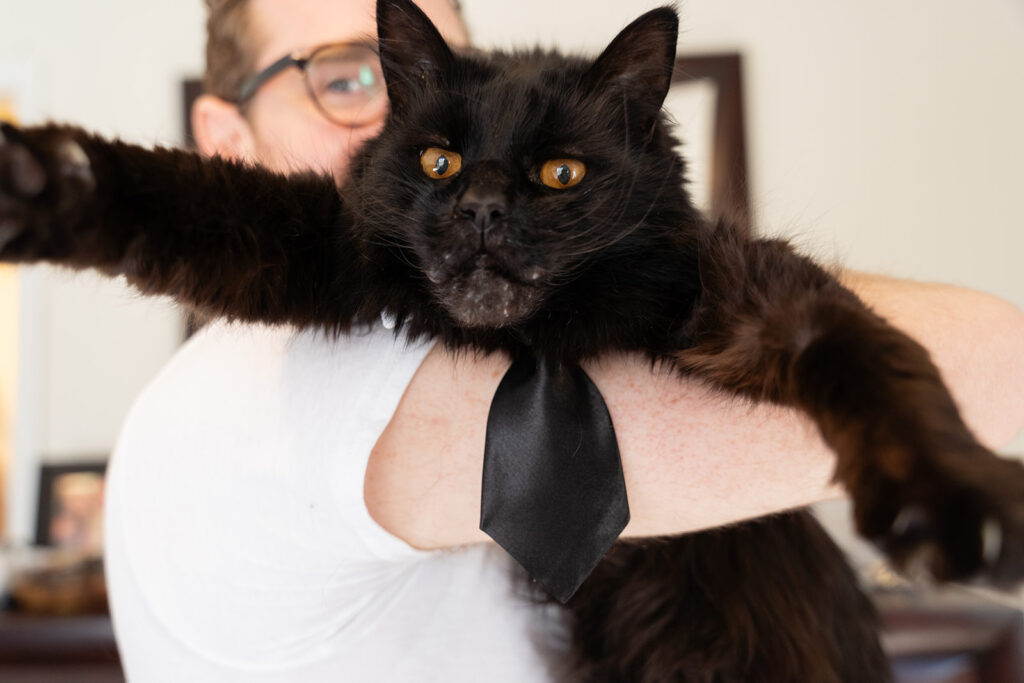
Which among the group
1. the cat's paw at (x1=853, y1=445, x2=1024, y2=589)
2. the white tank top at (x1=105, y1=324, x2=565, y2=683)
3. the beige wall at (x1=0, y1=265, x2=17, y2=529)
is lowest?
the beige wall at (x1=0, y1=265, x2=17, y2=529)

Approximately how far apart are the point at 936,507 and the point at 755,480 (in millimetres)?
254

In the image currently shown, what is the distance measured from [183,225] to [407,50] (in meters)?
0.38

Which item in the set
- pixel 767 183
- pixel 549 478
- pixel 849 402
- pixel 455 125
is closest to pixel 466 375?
pixel 549 478

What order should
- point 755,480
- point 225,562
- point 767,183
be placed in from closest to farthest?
point 755,480, point 225,562, point 767,183

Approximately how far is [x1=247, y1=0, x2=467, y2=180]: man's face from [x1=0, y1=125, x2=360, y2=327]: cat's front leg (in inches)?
20.0

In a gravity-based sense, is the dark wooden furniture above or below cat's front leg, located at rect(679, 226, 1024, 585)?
below

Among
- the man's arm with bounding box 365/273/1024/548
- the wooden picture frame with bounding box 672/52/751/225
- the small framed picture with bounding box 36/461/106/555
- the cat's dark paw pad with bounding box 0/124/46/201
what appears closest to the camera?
the cat's dark paw pad with bounding box 0/124/46/201

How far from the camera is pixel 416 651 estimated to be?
918 mm

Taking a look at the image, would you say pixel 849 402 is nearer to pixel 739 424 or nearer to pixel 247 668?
pixel 739 424

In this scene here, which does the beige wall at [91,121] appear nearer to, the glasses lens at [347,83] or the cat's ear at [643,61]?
the glasses lens at [347,83]

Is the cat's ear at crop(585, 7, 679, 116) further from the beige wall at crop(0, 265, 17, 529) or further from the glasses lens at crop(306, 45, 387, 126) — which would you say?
the beige wall at crop(0, 265, 17, 529)

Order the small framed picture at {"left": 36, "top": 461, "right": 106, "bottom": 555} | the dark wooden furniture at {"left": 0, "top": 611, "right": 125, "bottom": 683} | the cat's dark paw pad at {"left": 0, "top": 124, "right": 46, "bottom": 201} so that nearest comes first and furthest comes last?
1. the cat's dark paw pad at {"left": 0, "top": 124, "right": 46, "bottom": 201}
2. the dark wooden furniture at {"left": 0, "top": 611, "right": 125, "bottom": 683}
3. the small framed picture at {"left": 36, "top": 461, "right": 106, "bottom": 555}

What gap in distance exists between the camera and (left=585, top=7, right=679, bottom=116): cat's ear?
2.83 feet

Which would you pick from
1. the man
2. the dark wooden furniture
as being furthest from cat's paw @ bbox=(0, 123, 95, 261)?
the dark wooden furniture
